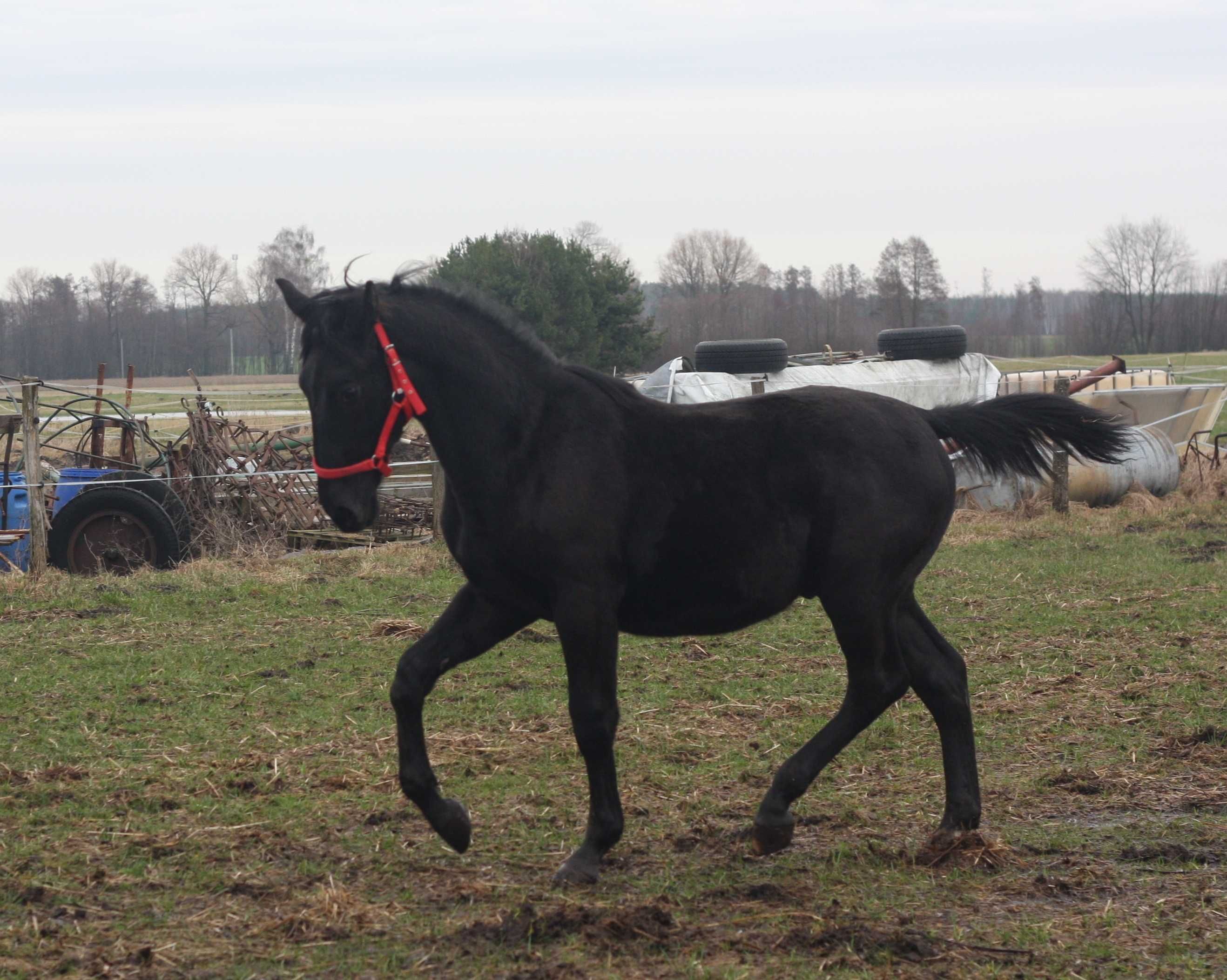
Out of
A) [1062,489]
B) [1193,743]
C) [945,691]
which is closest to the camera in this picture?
[945,691]

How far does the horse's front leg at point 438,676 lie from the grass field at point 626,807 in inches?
8.7

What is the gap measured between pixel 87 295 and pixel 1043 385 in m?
76.9

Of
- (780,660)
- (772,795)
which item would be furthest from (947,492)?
(780,660)

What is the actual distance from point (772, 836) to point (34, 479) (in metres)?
8.51

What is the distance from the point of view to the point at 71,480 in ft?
39.7

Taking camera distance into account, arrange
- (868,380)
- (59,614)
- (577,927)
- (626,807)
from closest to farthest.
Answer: (577,927), (626,807), (59,614), (868,380)

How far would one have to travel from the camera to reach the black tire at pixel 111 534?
11047 millimetres

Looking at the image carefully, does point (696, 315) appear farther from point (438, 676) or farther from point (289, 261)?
point (438, 676)

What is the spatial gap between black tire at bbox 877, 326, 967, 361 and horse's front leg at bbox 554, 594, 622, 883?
50.7ft

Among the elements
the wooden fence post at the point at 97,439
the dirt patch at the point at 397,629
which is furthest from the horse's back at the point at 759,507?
the wooden fence post at the point at 97,439

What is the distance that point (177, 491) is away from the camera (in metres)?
12.6

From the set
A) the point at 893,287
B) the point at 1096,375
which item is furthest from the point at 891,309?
the point at 1096,375

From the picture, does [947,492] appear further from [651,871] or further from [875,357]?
[875,357]

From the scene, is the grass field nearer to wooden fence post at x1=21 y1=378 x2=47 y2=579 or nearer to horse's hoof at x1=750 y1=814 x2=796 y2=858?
horse's hoof at x1=750 y1=814 x2=796 y2=858
